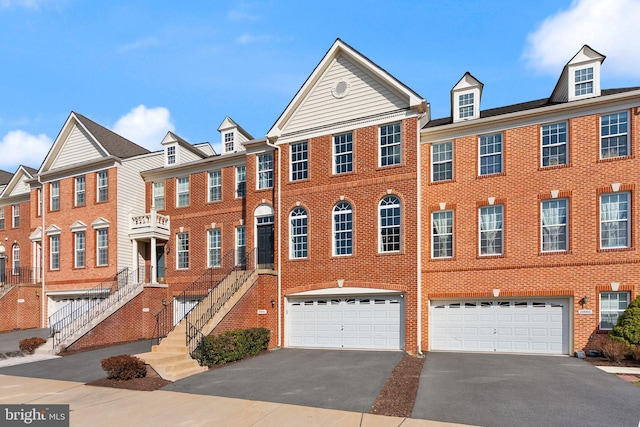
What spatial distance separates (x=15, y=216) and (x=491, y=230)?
105 ft

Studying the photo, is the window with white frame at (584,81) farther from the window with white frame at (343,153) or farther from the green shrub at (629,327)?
the window with white frame at (343,153)

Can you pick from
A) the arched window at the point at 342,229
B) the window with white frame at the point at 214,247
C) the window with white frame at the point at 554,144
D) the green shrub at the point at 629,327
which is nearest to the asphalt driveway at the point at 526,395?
the green shrub at the point at 629,327

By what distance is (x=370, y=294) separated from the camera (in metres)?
17.4

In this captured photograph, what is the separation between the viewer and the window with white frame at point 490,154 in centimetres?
1714

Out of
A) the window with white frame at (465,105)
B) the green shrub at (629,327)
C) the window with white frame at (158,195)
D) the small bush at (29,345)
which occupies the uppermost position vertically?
the window with white frame at (465,105)

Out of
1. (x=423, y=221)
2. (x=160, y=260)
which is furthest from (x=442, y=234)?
(x=160, y=260)

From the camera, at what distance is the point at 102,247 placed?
24328mm

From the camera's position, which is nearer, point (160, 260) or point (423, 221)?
point (423, 221)

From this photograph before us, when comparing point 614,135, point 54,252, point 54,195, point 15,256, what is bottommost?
point 15,256

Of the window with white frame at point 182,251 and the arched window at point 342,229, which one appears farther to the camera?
the window with white frame at point 182,251

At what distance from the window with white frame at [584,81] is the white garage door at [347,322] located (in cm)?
1034

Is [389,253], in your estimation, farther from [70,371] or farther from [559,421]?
[70,371]

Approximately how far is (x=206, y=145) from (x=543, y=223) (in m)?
21.5

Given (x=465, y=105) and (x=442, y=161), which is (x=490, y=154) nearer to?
(x=442, y=161)
